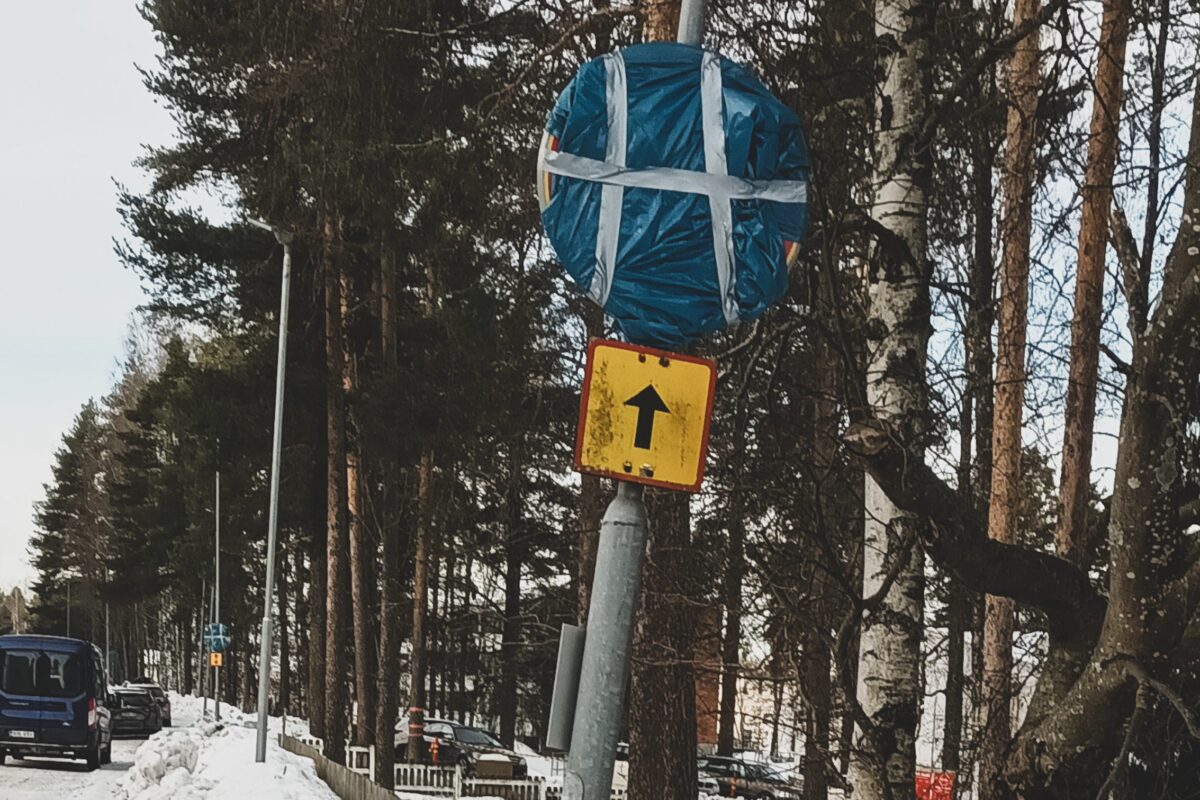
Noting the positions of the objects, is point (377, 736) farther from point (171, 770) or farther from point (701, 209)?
point (701, 209)

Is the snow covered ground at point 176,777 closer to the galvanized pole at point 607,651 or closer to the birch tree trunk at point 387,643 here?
the birch tree trunk at point 387,643

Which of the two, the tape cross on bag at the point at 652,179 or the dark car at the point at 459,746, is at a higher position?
the tape cross on bag at the point at 652,179

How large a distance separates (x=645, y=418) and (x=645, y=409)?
0.07 feet

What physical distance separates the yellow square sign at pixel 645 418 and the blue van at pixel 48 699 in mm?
24072

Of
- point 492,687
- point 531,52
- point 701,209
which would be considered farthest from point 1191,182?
point 492,687

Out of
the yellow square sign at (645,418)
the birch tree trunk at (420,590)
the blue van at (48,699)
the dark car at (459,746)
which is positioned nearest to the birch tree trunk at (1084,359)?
the yellow square sign at (645,418)

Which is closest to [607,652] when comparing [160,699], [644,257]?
[644,257]

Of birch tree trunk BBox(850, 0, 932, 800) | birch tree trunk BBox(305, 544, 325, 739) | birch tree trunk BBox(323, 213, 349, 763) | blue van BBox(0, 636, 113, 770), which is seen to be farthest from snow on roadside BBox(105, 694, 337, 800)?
birch tree trunk BBox(850, 0, 932, 800)

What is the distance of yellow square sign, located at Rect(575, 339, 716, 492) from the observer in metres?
3.64

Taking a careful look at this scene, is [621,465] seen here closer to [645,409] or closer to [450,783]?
[645,409]

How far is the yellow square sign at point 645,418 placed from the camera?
3639mm

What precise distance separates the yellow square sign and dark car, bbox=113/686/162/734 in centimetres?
3924

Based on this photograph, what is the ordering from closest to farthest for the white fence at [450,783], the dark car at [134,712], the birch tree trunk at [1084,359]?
the birch tree trunk at [1084,359] → the white fence at [450,783] → the dark car at [134,712]

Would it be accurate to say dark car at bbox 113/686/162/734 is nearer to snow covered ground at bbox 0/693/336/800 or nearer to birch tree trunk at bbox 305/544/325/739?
birch tree trunk at bbox 305/544/325/739
